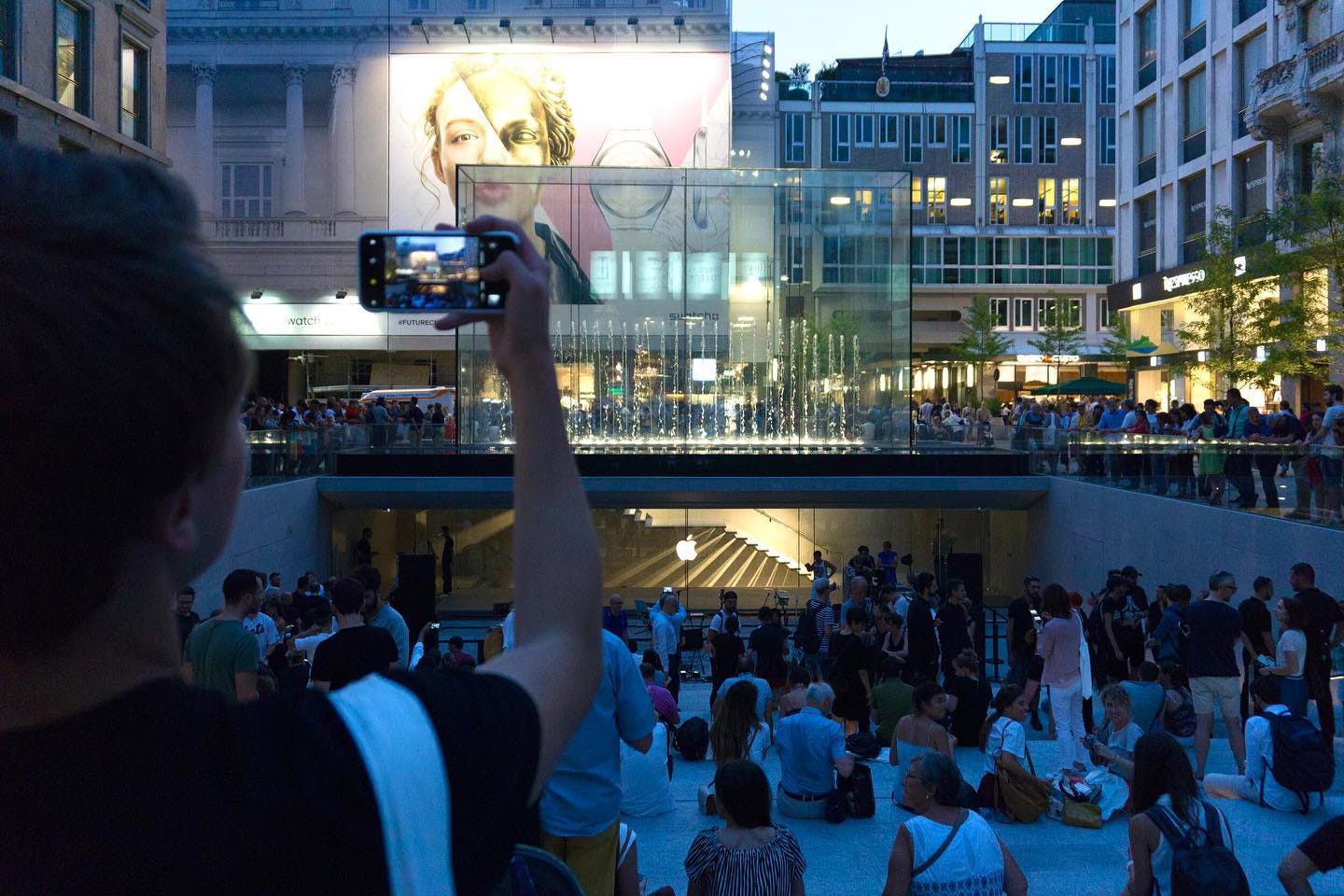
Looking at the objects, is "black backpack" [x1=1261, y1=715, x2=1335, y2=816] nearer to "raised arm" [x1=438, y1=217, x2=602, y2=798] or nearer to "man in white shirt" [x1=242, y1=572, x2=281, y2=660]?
"man in white shirt" [x1=242, y1=572, x2=281, y2=660]

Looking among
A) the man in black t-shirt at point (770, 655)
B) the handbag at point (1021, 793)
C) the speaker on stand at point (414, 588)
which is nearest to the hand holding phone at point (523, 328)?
the handbag at point (1021, 793)

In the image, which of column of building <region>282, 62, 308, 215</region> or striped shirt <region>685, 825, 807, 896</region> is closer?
striped shirt <region>685, 825, 807, 896</region>

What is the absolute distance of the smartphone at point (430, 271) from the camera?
56.6 inches

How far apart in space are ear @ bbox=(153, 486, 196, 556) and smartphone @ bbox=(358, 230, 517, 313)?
479 mm

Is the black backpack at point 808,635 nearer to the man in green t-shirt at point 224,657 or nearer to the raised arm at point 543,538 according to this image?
the man in green t-shirt at point 224,657

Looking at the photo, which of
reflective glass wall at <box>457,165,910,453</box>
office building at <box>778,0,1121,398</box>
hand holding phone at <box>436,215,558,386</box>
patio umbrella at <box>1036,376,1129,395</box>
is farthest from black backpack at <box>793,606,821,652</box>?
office building at <box>778,0,1121,398</box>

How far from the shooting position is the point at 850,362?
102 ft

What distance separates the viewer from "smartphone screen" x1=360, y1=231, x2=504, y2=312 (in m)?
1.45

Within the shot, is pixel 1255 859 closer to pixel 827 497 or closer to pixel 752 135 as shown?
pixel 827 497

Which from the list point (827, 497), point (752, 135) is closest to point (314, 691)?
point (827, 497)

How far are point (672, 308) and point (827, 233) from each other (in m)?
4.34

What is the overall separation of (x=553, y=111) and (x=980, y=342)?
2672 cm

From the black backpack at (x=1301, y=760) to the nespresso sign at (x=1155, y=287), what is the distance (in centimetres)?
3178

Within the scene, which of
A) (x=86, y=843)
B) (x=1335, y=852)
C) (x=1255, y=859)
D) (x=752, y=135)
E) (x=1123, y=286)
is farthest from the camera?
(x=752, y=135)
